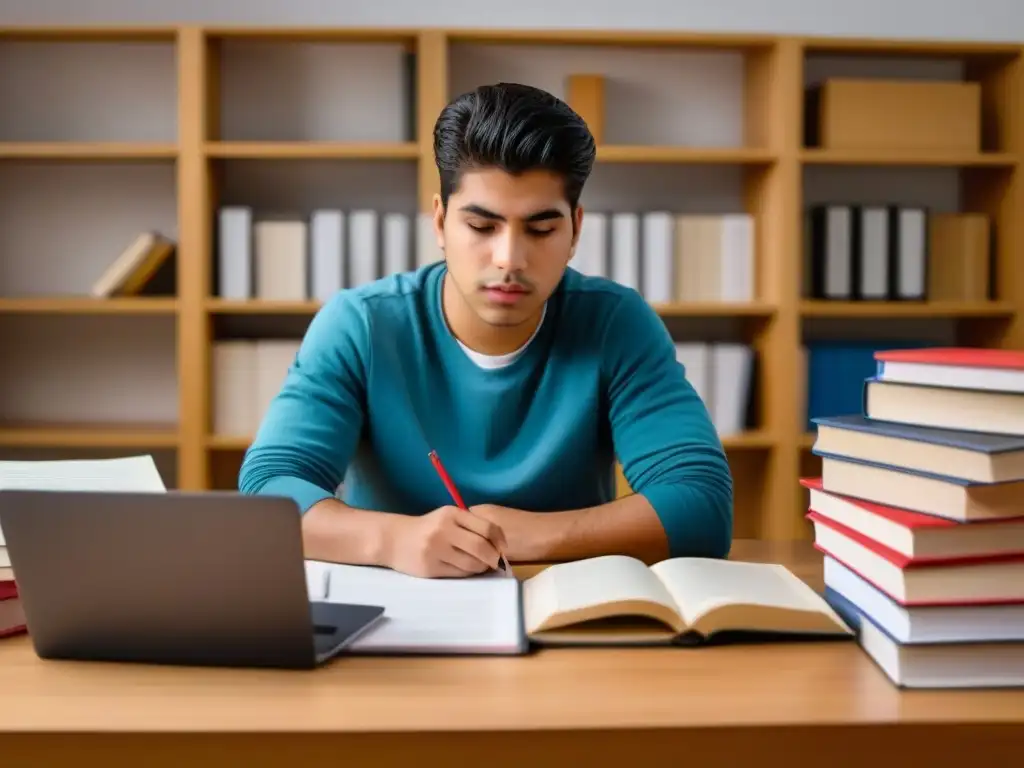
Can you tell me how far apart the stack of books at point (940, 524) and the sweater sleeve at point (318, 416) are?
64cm

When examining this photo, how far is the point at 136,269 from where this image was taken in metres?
2.92

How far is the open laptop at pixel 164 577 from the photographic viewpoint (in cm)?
78

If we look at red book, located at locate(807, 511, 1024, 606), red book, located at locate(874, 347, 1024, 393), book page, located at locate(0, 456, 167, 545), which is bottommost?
red book, located at locate(807, 511, 1024, 606)

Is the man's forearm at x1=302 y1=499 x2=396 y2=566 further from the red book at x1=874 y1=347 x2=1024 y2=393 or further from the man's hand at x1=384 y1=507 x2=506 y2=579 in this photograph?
the red book at x1=874 y1=347 x2=1024 y2=393

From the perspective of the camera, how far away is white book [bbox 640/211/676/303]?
293cm

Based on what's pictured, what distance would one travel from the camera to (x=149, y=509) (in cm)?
78

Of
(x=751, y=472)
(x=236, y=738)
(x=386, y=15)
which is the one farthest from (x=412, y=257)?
(x=236, y=738)

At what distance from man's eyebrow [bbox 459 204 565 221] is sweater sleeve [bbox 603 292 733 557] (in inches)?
9.7

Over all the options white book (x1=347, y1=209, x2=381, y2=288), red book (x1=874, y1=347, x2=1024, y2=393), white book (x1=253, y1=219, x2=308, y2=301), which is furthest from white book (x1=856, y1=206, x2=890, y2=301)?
red book (x1=874, y1=347, x2=1024, y2=393)

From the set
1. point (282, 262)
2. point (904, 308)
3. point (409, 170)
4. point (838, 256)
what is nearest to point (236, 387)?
point (282, 262)

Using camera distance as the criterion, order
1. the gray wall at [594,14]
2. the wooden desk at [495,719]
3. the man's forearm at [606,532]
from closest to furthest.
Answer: the wooden desk at [495,719]
the man's forearm at [606,532]
the gray wall at [594,14]

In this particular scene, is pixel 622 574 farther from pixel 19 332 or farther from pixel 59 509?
pixel 19 332

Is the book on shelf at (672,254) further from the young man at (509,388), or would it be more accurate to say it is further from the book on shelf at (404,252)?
the young man at (509,388)

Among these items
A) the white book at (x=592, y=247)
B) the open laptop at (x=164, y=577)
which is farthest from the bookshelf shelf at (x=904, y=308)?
the open laptop at (x=164, y=577)
